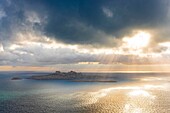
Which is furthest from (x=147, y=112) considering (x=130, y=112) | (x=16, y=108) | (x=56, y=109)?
(x=16, y=108)

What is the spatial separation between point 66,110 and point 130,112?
34142mm

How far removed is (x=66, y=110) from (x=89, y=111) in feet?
39.9

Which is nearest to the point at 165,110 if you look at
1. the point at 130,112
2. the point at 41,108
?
the point at 130,112

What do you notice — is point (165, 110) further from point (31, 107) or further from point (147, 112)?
point (31, 107)

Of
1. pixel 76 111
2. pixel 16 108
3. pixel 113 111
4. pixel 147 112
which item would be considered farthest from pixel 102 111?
pixel 16 108

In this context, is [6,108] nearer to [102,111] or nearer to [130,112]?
[102,111]

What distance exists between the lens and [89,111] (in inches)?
4006

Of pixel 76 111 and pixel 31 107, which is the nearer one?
pixel 76 111

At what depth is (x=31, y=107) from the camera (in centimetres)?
10925

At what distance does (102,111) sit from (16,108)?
4706 cm

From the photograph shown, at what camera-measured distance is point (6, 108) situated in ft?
346

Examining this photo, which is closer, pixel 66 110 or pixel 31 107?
pixel 66 110

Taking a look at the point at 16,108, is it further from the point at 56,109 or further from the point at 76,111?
the point at 76,111

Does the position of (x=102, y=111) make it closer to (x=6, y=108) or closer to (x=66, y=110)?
(x=66, y=110)
